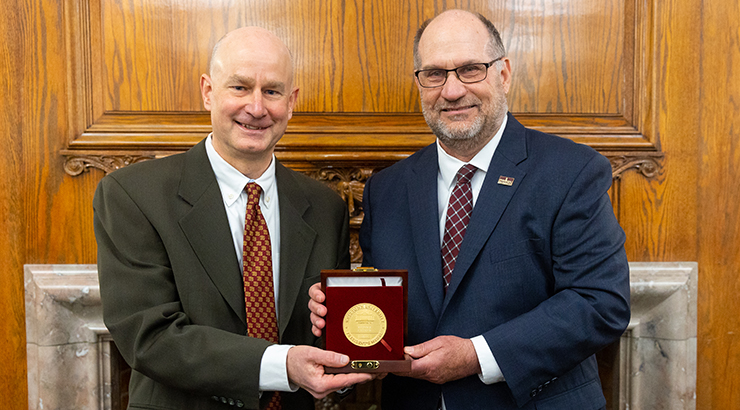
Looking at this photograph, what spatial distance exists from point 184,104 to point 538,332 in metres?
1.67

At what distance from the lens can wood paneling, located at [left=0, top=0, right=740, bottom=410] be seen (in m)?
2.26

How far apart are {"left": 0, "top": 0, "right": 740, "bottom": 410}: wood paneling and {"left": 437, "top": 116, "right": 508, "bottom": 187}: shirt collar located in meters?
0.46

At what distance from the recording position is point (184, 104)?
7.52ft

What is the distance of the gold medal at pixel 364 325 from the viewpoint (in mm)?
1468

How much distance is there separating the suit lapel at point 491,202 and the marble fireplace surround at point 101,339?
968 mm

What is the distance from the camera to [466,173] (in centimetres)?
175

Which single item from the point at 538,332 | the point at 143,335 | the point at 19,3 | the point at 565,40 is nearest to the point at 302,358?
the point at 143,335

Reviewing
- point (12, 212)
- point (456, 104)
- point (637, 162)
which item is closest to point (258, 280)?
point (456, 104)

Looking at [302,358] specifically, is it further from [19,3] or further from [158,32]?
[19,3]

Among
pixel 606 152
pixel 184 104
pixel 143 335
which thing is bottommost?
pixel 143 335

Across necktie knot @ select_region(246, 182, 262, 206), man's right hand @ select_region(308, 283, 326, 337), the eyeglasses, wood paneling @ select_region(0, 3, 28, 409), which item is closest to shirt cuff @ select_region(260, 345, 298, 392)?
man's right hand @ select_region(308, 283, 326, 337)

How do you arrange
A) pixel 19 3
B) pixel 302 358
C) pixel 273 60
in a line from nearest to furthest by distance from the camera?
pixel 302 358 → pixel 273 60 → pixel 19 3

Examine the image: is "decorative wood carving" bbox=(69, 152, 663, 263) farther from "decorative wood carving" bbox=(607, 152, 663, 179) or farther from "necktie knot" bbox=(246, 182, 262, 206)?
"necktie knot" bbox=(246, 182, 262, 206)

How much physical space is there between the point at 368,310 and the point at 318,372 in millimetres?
213
